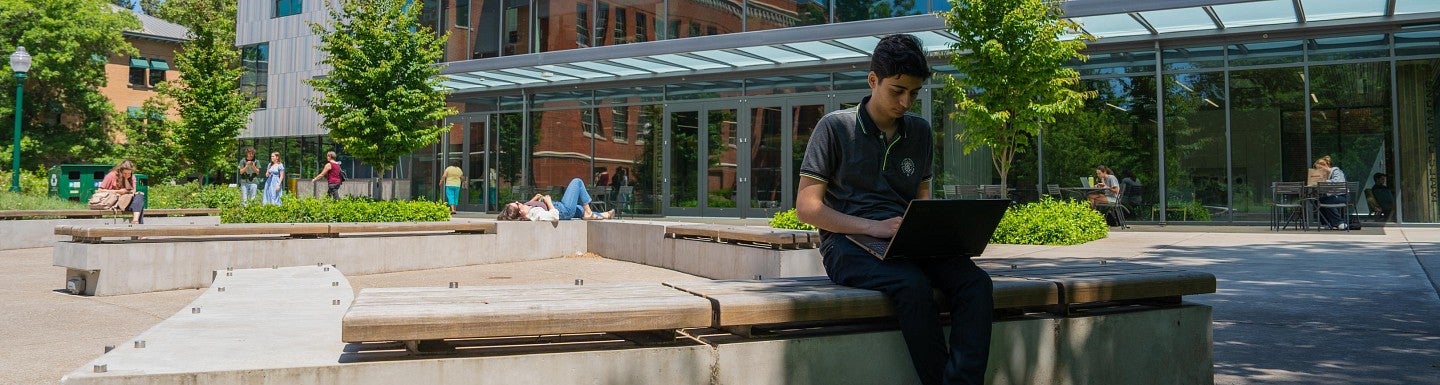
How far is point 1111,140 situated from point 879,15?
5051mm

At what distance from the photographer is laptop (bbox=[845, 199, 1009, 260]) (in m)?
3.38

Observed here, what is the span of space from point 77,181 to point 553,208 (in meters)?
16.3

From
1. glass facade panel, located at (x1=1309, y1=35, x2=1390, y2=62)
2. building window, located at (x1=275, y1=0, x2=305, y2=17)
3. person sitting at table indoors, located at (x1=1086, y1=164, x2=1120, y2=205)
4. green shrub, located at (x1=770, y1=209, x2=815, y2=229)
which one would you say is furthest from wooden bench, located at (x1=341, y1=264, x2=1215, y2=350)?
building window, located at (x1=275, y1=0, x2=305, y2=17)

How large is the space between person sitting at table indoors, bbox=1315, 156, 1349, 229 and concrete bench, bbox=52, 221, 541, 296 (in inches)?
490

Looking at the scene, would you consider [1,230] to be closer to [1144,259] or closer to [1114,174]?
[1144,259]

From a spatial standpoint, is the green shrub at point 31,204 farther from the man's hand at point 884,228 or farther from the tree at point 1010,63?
the man's hand at point 884,228

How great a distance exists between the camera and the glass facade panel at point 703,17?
21.8m

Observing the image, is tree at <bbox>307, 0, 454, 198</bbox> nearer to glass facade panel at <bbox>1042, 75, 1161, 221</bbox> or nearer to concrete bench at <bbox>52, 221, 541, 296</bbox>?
concrete bench at <bbox>52, 221, 541, 296</bbox>

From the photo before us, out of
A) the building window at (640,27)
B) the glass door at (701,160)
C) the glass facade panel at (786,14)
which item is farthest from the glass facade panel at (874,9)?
the building window at (640,27)

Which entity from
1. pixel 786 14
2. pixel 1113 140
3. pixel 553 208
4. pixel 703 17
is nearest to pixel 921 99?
pixel 786 14

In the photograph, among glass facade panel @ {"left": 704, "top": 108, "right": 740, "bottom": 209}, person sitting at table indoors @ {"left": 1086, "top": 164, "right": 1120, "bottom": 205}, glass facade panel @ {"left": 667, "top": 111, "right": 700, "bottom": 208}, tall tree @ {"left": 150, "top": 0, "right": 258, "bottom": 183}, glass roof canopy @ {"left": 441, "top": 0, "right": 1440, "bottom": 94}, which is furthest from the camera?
tall tree @ {"left": 150, "top": 0, "right": 258, "bottom": 183}

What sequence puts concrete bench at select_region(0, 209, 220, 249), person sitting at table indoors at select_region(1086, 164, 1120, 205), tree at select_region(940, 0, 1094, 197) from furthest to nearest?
1. person sitting at table indoors at select_region(1086, 164, 1120, 205)
2. concrete bench at select_region(0, 209, 220, 249)
3. tree at select_region(940, 0, 1094, 197)

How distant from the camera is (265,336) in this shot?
3320 mm

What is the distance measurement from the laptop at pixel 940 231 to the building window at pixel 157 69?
60.5 m
